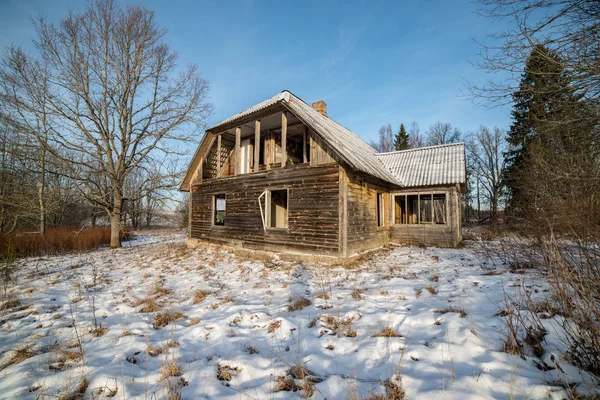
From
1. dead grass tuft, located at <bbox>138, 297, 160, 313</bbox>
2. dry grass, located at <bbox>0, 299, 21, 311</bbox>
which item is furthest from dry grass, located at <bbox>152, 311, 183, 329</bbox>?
dry grass, located at <bbox>0, 299, 21, 311</bbox>

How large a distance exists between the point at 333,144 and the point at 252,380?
22.0 feet

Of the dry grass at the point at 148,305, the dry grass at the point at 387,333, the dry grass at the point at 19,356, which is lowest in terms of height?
the dry grass at the point at 148,305

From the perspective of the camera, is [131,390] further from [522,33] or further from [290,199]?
[522,33]

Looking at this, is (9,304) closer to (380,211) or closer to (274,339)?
(274,339)

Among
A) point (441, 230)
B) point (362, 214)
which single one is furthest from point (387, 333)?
point (441, 230)

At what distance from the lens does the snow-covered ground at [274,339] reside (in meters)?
2.35

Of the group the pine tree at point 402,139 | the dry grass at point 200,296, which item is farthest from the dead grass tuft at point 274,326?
the pine tree at point 402,139

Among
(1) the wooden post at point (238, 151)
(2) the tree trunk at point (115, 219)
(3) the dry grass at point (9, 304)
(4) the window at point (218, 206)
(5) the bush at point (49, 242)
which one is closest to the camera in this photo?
(3) the dry grass at point (9, 304)

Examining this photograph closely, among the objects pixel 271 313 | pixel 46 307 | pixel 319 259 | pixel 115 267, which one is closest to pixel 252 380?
pixel 271 313

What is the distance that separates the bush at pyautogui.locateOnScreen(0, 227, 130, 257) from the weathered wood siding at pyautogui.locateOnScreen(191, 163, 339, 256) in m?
7.58

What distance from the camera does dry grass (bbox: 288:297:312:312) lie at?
4489 mm

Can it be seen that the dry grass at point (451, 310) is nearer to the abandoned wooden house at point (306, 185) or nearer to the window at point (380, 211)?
the abandoned wooden house at point (306, 185)

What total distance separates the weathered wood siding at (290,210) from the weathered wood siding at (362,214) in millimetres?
612

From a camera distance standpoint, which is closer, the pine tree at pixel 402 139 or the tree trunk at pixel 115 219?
the tree trunk at pixel 115 219
